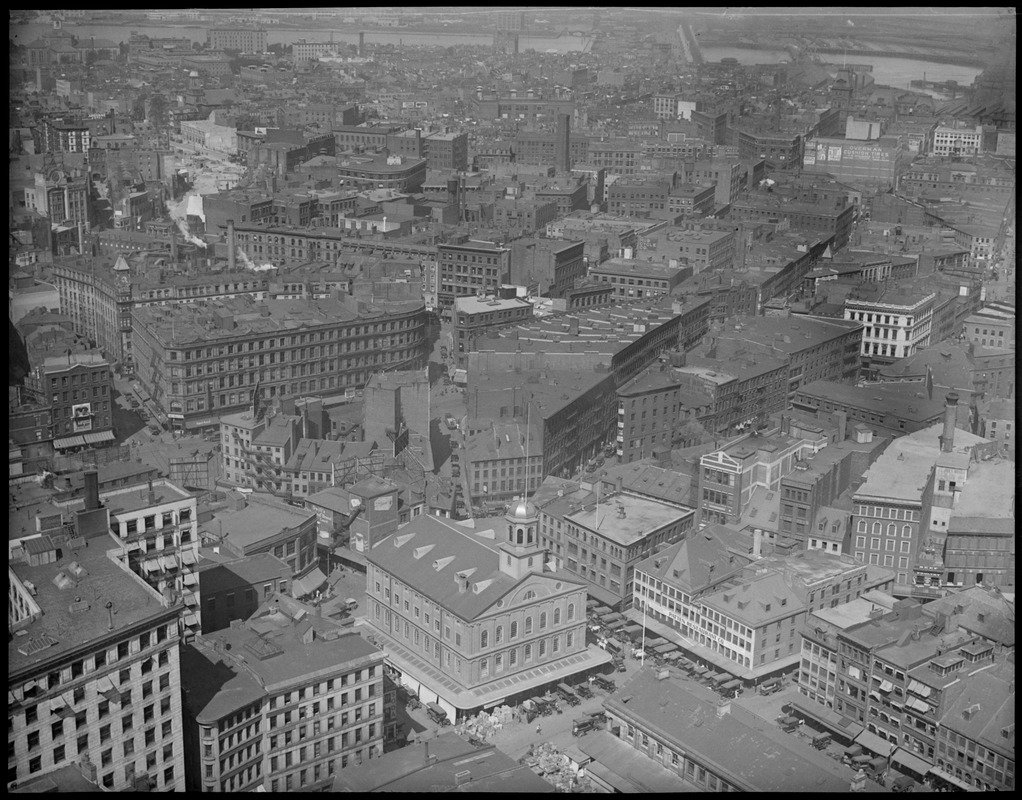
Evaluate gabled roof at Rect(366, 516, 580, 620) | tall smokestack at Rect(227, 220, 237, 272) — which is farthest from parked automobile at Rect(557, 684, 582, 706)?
tall smokestack at Rect(227, 220, 237, 272)

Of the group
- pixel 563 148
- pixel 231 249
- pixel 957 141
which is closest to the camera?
pixel 231 249

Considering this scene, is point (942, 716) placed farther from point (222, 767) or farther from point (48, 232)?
point (48, 232)

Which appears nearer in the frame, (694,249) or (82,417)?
(82,417)

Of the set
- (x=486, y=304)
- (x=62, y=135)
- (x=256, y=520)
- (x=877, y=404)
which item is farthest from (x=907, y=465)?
(x=62, y=135)

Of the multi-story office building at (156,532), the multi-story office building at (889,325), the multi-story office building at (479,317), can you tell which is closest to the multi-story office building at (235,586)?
the multi-story office building at (156,532)

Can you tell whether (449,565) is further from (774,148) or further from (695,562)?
(774,148)

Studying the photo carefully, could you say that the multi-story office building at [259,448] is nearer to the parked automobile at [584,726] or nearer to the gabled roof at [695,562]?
the gabled roof at [695,562]
